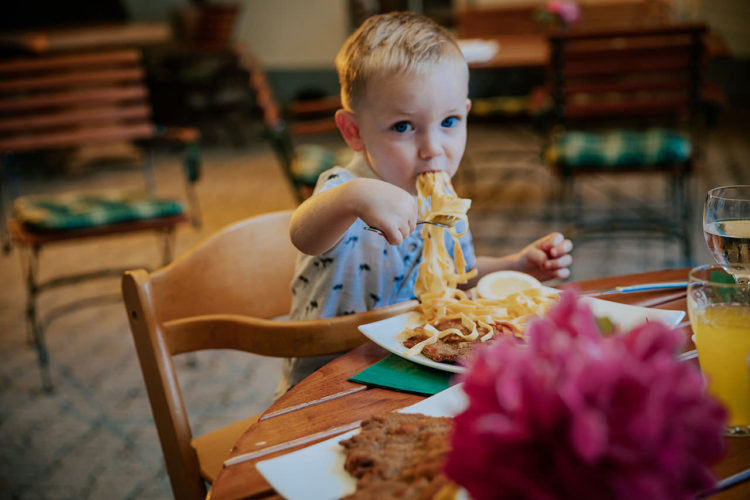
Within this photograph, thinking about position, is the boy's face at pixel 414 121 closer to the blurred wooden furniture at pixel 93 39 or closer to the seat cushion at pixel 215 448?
the seat cushion at pixel 215 448

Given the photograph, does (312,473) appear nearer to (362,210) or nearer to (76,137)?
(362,210)

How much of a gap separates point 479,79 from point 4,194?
545 centimetres

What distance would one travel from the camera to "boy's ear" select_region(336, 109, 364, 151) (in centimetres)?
136

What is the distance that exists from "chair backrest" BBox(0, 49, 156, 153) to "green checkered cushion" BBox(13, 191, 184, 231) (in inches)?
28.7

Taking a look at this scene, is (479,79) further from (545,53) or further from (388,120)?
(388,120)

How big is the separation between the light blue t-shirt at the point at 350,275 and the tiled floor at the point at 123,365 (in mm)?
1211

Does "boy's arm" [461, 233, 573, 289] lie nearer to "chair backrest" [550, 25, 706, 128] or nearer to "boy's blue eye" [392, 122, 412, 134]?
→ "boy's blue eye" [392, 122, 412, 134]

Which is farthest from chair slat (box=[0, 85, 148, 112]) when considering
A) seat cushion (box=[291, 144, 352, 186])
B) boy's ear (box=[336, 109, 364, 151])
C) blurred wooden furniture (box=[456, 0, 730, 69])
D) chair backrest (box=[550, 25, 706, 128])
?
boy's ear (box=[336, 109, 364, 151])

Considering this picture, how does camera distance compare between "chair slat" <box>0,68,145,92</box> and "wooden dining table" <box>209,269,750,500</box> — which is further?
"chair slat" <box>0,68,145,92</box>

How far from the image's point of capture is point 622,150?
3.61 metres

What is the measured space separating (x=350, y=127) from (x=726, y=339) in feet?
2.72

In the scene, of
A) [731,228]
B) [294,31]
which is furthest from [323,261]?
[294,31]

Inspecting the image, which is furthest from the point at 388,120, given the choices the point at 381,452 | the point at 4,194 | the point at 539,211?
the point at 4,194

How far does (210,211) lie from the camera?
557 centimetres
